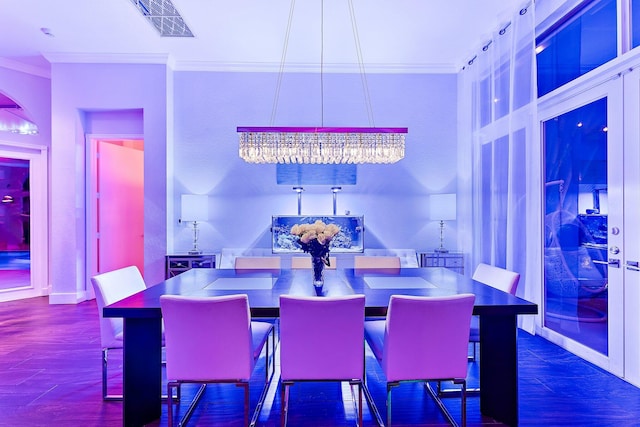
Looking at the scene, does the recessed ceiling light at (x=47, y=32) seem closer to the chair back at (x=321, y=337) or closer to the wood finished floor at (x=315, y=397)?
the wood finished floor at (x=315, y=397)

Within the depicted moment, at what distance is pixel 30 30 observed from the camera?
150 inches

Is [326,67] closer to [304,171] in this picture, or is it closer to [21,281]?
[304,171]

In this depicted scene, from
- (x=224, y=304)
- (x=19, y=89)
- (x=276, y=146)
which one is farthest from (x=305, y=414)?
(x=19, y=89)

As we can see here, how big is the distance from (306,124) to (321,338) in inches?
138

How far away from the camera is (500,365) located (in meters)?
1.96

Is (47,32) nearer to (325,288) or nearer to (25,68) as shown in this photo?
(25,68)

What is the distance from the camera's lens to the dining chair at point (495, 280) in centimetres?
225

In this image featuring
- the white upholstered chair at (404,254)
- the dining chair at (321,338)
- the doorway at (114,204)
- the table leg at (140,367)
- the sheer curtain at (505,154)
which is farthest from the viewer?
the doorway at (114,204)

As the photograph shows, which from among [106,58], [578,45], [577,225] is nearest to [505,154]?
[577,225]

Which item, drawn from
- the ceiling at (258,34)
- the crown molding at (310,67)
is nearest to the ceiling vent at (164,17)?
the ceiling at (258,34)

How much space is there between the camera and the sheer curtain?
3051mm

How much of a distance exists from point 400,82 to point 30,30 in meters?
4.43

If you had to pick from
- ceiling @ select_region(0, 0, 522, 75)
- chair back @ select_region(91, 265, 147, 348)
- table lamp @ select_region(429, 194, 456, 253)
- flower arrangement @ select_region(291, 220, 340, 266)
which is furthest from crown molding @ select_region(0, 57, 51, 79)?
table lamp @ select_region(429, 194, 456, 253)

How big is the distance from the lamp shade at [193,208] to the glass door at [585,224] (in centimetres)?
371
